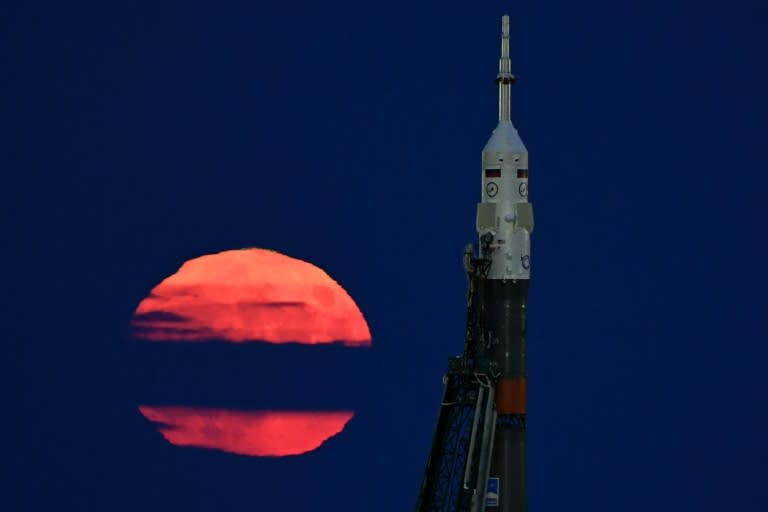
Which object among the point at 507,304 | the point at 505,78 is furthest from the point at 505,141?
the point at 507,304

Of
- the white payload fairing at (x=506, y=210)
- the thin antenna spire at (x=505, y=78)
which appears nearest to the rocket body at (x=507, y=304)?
the white payload fairing at (x=506, y=210)

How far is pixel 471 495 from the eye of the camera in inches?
4232

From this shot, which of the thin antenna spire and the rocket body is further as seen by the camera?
the thin antenna spire

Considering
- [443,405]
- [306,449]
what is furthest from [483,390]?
[306,449]

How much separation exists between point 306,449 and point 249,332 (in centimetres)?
478

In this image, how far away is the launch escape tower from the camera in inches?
4277

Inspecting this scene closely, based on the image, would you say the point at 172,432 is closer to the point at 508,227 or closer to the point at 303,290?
the point at 303,290

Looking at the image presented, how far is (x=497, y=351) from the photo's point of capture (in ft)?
357

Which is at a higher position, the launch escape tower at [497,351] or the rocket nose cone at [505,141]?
the rocket nose cone at [505,141]

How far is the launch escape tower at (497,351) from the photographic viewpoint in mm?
108625

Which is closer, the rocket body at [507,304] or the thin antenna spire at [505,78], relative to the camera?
the rocket body at [507,304]

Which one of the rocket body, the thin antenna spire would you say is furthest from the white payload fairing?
the thin antenna spire

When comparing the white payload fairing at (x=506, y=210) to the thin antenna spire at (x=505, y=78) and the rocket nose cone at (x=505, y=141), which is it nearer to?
the rocket nose cone at (x=505, y=141)

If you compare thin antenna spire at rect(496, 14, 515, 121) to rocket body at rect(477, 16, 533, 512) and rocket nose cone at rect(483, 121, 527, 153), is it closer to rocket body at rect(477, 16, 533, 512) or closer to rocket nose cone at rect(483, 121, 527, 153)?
rocket nose cone at rect(483, 121, 527, 153)
